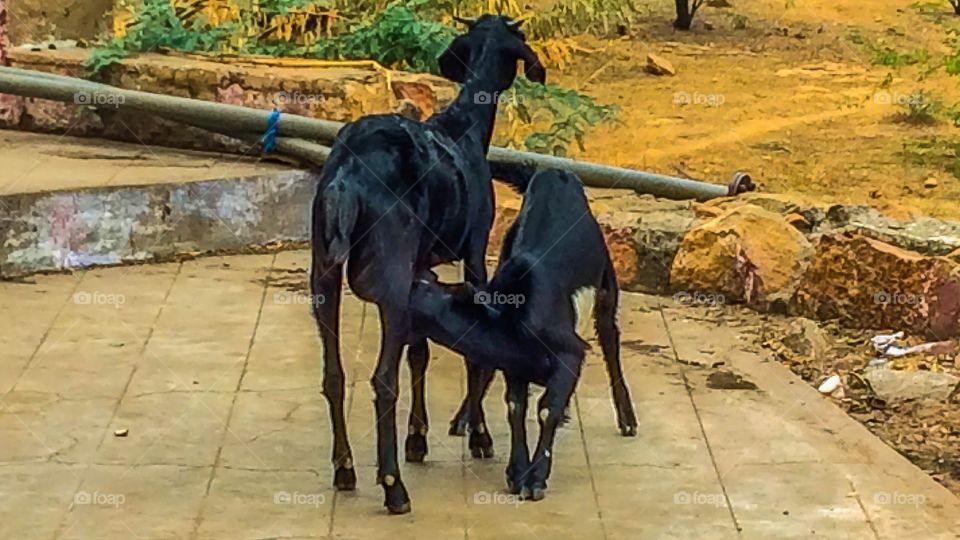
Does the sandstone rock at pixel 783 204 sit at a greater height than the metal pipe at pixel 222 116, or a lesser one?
lesser

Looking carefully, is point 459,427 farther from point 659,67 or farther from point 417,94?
point 659,67

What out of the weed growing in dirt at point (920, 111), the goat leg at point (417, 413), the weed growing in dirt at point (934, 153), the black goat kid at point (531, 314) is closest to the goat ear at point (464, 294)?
the black goat kid at point (531, 314)

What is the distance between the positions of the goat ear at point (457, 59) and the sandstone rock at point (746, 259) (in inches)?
84.7

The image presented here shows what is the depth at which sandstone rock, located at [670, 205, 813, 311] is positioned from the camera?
7.70 metres

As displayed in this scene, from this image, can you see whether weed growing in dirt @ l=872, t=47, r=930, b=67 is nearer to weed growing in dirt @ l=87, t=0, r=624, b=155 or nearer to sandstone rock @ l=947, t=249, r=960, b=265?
weed growing in dirt @ l=87, t=0, r=624, b=155

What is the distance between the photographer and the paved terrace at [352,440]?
519cm

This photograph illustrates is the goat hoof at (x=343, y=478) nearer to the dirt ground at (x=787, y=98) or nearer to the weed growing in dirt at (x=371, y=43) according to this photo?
the dirt ground at (x=787, y=98)

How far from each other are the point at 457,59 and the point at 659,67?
7558 millimetres

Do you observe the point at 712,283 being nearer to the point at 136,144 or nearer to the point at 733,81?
the point at 136,144

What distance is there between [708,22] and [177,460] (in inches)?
430

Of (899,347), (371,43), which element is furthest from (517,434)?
(371,43)

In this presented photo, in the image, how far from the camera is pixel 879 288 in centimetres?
750

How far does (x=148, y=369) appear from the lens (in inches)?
260

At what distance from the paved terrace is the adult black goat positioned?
20 cm
